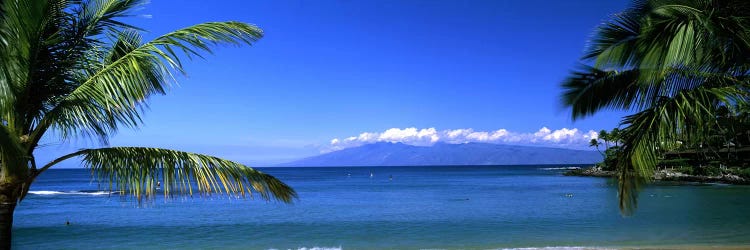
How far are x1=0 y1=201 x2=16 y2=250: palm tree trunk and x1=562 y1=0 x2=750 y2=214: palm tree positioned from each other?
6.79 m

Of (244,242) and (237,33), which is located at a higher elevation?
(237,33)

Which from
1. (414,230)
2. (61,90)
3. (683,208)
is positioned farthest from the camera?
(683,208)

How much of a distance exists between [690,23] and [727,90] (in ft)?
2.83

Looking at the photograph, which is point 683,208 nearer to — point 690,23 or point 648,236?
point 648,236

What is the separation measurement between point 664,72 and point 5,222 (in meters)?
7.49

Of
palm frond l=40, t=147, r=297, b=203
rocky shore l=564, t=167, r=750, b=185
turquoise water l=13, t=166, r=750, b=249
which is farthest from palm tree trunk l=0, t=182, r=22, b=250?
rocky shore l=564, t=167, r=750, b=185

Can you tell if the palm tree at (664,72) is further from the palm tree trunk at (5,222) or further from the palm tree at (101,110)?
the palm tree trunk at (5,222)

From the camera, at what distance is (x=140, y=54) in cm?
562

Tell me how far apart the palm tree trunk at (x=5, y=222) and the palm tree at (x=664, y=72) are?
6788mm

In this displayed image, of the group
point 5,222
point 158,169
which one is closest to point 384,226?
point 158,169

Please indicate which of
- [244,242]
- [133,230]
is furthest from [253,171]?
[133,230]

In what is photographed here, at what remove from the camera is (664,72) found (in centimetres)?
671

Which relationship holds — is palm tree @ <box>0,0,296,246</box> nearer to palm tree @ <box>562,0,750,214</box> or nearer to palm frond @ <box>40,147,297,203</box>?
palm frond @ <box>40,147,297,203</box>

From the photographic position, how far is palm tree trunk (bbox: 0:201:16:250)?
5316mm
